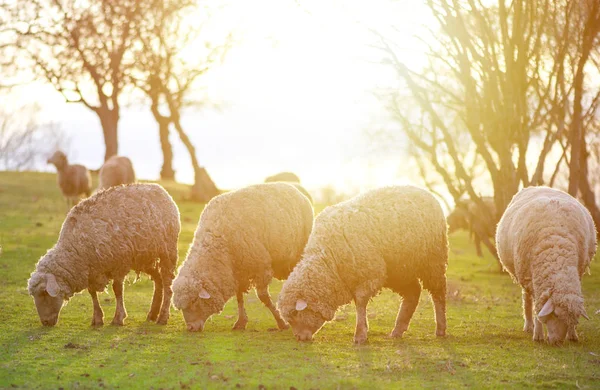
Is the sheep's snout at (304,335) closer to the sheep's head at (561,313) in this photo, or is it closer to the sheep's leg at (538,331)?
the sheep's head at (561,313)

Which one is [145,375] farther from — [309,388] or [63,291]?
[63,291]

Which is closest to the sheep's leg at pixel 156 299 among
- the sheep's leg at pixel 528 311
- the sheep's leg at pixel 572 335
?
the sheep's leg at pixel 528 311

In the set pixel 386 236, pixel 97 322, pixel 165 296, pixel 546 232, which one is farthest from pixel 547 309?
pixel 97 322

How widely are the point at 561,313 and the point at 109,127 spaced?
123 ft

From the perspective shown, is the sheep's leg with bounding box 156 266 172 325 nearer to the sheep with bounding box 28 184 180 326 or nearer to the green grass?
the sheep with bounding box 28 184 180 326

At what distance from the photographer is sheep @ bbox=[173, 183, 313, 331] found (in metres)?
12.4

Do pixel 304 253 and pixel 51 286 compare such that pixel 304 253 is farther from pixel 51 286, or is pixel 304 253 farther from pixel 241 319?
pixel 51 286

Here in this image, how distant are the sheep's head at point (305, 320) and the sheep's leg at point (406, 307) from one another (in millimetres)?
1599

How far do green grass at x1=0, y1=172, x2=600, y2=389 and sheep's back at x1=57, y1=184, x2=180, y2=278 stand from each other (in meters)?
1.15

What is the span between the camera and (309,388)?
8695mm

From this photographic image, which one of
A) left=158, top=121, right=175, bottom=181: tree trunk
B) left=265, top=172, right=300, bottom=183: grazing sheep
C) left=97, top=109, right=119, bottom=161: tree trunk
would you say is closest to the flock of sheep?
left=265, top=172, right=300, bottom=183: grazing sheep

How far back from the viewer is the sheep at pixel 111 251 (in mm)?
12797

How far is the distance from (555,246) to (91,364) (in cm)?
681

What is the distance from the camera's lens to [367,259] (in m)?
11.8
